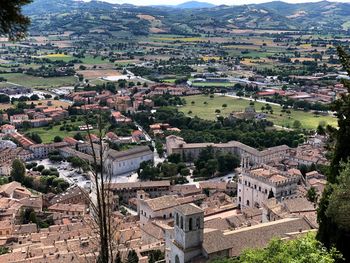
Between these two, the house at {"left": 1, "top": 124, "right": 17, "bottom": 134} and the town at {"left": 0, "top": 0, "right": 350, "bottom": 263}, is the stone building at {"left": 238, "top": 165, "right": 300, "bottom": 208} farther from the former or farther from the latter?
the house at {"left": 1, "top": 124, "right": 17, "bottom": 134}

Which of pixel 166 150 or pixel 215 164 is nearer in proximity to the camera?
pixel 215 164

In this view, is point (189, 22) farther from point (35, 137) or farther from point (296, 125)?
point (35, 137)

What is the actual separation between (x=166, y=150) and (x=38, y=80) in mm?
43812

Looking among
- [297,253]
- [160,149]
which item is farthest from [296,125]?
[297,253]

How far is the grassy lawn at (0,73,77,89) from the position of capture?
78.0m

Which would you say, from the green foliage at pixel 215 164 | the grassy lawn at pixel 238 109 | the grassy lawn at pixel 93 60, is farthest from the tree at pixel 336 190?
the grassy lawn at pixel 93 60

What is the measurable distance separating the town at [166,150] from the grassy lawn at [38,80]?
1.06 feet

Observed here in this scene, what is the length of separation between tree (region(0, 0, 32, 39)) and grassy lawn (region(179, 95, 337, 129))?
4745 cm

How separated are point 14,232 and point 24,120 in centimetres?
3115

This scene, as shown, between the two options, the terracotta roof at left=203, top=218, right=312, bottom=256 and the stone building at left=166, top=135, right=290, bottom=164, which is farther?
the stone building at left=166, top=135, right=290, bottom=164

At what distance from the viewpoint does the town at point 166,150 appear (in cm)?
1454

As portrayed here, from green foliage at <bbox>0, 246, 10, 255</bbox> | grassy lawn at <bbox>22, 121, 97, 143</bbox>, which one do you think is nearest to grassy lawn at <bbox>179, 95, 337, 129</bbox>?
grassy lawn at <bbox>22, 121, 97, 143</bbox>

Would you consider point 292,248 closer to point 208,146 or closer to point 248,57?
point 208,146

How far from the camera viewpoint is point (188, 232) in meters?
16.5
